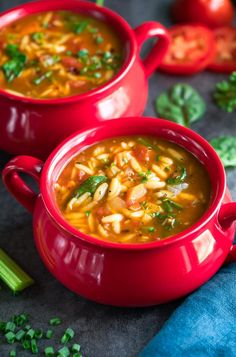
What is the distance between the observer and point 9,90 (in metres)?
2.93

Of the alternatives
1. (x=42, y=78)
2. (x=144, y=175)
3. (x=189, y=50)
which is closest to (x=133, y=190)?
(x=144, y=175)

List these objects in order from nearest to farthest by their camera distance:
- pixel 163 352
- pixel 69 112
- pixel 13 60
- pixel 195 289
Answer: pixel 163 352, pixel 195 289, pixel 69 112, pixel 13 60

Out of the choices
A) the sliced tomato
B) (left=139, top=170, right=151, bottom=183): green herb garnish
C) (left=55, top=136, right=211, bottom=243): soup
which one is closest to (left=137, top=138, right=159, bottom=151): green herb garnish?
(left=55, top=136, right=211, bottom=243): soup

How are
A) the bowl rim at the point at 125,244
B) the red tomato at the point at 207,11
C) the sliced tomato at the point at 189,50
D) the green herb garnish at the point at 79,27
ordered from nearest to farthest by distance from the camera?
the bowl rim at the point at 125,244
the green herb garnish at the point at 79,27
the sliced tomato at the point at 189,50
the red tomato at the point at 207,11

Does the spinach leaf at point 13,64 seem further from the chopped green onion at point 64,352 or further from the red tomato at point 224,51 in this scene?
the chopped green onion at point 64,352

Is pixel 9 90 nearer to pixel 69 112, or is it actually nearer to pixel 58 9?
pixel 69 112

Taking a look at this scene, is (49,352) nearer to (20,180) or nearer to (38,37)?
(20,180)

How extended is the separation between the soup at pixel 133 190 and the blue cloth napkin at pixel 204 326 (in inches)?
10.4

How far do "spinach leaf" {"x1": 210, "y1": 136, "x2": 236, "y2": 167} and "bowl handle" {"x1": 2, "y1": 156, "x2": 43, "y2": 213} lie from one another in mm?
823

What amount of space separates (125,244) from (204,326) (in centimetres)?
38

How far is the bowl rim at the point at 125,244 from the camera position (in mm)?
2285

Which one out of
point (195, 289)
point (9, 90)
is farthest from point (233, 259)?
point (9, 90)

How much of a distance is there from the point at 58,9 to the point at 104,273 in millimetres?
1443

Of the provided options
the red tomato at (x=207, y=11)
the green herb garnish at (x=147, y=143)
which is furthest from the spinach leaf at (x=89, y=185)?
the red tomato at (x=207, y=11)
